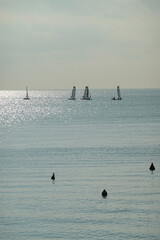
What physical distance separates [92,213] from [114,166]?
26267 millimetres

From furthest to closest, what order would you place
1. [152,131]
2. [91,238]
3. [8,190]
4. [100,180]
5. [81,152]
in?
[152,131] < [81,152] < [100,180] < [8,190] < [91,238]

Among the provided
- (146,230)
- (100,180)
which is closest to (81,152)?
(100,180)

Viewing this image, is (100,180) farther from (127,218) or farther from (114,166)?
(127,218)

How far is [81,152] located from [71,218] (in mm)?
43167

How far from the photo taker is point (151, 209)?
58938mm

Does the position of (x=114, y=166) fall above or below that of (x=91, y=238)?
above

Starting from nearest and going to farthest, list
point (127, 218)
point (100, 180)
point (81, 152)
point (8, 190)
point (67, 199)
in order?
point (127, 218) < point (67, 199) < point (8, 190) < point (100, 180) < point (81, 152)

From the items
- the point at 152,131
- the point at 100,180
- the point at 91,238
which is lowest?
the point at 91,238

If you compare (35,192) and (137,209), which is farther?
(35,192)

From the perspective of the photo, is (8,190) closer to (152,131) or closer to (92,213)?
(92,213)

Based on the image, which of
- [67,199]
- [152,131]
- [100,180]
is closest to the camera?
[67,199]

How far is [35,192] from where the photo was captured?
6581cm

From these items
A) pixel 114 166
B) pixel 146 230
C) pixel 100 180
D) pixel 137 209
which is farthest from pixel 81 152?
pixel 146 230

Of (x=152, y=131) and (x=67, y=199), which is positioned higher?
(x=152, y=131)
